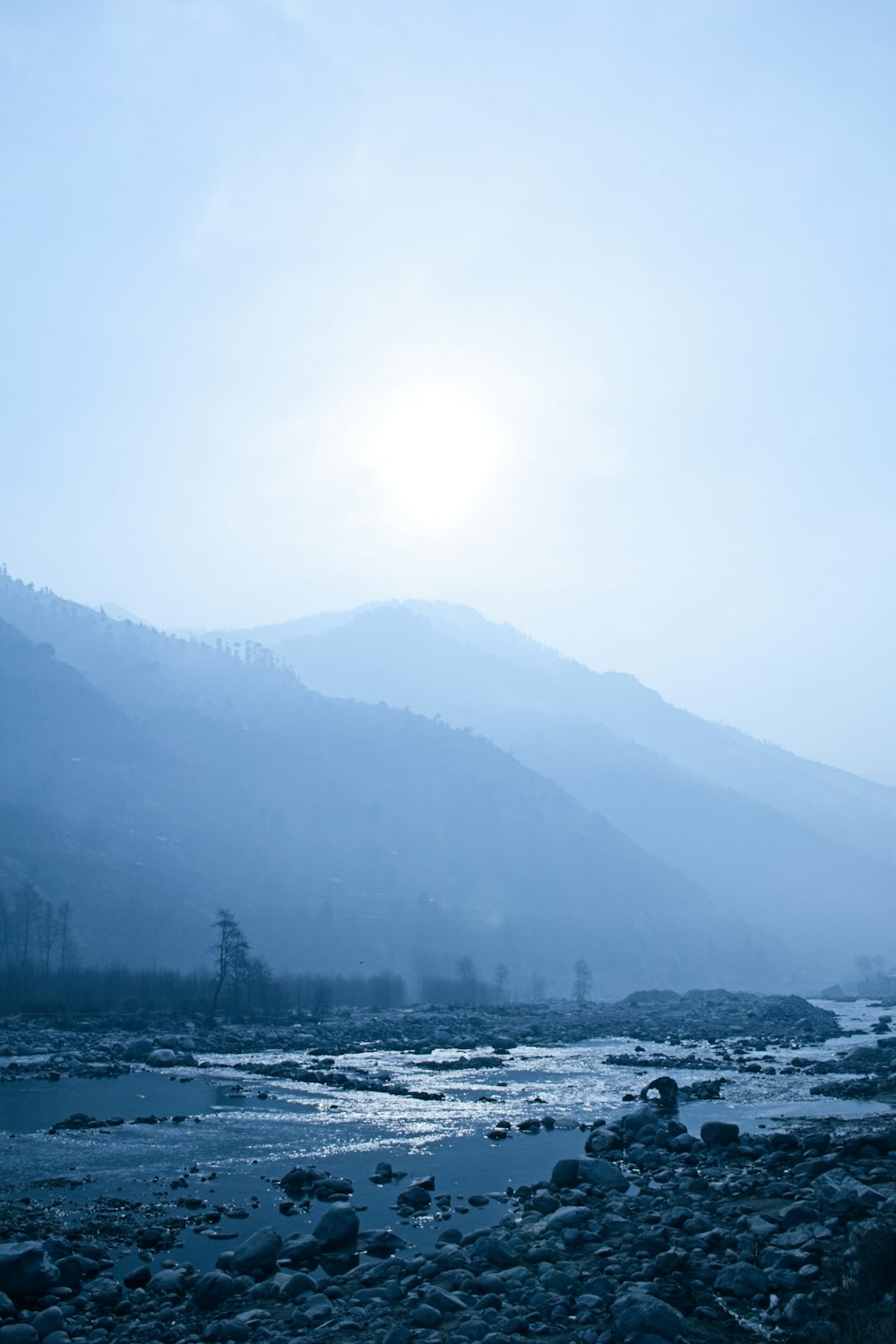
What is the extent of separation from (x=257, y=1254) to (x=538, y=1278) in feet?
17.5

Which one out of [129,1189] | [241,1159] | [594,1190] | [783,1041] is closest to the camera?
[594,1190]

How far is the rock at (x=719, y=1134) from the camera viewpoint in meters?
26.2

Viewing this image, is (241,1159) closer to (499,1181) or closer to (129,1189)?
(129,1189)

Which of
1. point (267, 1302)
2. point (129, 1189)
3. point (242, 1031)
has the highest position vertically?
point (267, 1302)

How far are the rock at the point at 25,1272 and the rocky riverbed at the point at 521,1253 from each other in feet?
0.10

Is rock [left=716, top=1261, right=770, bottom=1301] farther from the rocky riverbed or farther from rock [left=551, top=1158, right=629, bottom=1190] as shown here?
rock [left=551, top=1158, right=629, bottom=1190]

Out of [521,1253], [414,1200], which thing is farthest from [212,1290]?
[414,1200]

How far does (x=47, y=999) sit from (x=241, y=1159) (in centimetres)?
5955

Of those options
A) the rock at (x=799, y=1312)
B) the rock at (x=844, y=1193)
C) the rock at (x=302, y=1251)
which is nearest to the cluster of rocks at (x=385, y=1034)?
the rock at (x=302, y=1251)

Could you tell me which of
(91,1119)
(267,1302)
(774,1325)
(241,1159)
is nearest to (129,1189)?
(241,1159)

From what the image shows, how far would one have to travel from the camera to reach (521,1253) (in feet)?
56.1

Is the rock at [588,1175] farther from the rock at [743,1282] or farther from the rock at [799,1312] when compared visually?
the rock at [799,1312]

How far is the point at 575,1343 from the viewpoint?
12984 mm

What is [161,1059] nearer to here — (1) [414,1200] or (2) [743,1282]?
(1) [414,1200]
